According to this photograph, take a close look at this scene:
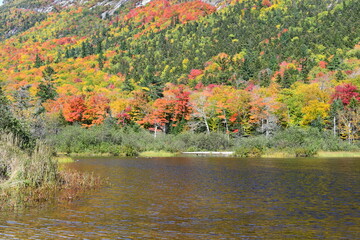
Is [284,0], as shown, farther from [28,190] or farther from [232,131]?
[28,190]

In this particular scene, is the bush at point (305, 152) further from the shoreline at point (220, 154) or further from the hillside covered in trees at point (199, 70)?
the hillside covered in trees at point (199, 70)

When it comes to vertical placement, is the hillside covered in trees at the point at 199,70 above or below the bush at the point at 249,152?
above

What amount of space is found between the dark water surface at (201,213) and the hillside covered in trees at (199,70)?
2228 cm

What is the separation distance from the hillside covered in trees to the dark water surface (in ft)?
73.1

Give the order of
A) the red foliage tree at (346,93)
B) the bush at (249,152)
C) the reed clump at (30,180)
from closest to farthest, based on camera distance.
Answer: the reed clump at (30,180), the bush at (249,152), the red foliage tree at (346,93)

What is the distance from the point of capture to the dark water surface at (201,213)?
14.6 metres

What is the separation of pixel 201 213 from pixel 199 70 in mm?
97811

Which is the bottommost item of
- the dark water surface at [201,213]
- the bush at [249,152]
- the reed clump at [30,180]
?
the dark water surface at [201,213]

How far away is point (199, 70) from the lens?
114 m

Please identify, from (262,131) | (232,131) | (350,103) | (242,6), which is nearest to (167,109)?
A: (232,131)

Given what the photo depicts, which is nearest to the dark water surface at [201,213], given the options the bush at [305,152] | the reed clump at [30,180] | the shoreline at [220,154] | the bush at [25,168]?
the reed clump at [30,180]

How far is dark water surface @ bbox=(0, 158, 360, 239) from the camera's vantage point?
14555mm

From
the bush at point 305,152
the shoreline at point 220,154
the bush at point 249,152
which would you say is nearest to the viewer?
the bush at point 305,152

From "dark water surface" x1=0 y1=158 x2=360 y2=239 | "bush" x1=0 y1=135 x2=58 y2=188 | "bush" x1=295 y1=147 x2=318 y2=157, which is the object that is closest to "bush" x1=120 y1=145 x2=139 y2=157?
"bush" x1=295 y1=147 x2=318 y2=157
